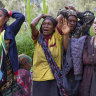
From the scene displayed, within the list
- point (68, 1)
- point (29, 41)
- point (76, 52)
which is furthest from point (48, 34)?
point (68, 1)

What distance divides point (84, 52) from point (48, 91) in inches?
39.3

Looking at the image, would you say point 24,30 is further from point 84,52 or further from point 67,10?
point 84,52

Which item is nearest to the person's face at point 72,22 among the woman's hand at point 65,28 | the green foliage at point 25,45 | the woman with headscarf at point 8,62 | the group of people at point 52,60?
the group of people at point 52,60

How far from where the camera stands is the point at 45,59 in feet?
9.73

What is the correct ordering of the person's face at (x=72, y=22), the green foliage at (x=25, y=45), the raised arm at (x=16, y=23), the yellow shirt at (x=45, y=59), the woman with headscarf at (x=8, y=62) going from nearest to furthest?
the woman with headscarf at (x=8, y=62) → the raised arm at (x=16, y=23) → the yellow shirt at (x=45, y=59) → the person's face at (x=72, y=22) → the green foliage at (x=25, y=45)

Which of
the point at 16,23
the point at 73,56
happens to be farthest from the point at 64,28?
the point at 16,23

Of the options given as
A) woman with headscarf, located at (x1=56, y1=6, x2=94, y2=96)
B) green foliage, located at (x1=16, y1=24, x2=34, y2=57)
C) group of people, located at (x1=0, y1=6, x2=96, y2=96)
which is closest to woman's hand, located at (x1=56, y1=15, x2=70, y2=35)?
group of people, located at (x1=0, y1=6, x2=96, y2=96)

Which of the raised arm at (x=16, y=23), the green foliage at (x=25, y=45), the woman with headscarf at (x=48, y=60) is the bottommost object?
the green foliage at (x=25, y=45)

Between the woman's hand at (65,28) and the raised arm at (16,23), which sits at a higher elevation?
the raised arm at (16,23)

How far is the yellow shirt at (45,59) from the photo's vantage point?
2.93 meters

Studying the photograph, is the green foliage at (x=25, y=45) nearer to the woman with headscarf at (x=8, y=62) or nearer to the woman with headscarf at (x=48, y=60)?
the woman with headscarf at (x=48, y=60)

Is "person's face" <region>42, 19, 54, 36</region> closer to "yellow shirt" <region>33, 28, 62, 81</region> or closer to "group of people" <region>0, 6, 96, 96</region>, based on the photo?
"group of people" <region>0, 6, 96, 96</region>

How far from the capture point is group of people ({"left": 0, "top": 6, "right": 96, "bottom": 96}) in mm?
2436

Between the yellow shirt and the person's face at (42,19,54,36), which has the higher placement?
the person's face at (42,19,54,36)
